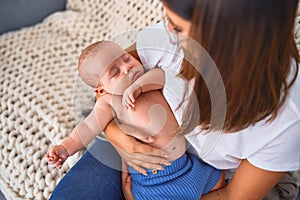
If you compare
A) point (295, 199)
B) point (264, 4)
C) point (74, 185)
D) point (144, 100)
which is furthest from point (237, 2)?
point (295, 199)

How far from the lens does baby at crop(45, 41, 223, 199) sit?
0.75 meters

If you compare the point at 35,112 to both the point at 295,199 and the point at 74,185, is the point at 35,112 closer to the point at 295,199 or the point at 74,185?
the point at 74,185

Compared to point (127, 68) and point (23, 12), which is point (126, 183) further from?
point (23, 12)

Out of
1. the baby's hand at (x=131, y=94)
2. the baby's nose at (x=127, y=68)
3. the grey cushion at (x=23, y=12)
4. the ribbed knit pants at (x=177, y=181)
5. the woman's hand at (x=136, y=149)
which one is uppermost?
the baby's nose at (x=127, y=68)

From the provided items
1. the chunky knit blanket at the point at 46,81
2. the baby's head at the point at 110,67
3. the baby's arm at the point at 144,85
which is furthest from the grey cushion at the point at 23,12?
the baby's arm at the point at 144,85

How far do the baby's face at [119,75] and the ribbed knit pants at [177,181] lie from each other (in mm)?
167

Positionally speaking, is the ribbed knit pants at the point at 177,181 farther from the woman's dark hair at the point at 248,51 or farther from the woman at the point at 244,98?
the woman's dark hair at the point at 248,51

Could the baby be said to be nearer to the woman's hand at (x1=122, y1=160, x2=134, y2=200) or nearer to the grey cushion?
the woman's hand at (x1=122, y1=160, x2=134, y2=200)

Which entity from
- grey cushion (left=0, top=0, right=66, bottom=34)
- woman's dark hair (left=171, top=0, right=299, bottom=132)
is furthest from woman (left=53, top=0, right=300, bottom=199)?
grey cushion (left=0, top=0, right=66, bottom=34)

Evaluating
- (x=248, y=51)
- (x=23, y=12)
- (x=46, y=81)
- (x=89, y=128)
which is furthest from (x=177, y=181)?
(x=23, y=12)

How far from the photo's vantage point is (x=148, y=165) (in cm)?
76

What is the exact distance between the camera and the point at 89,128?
829 millimetres

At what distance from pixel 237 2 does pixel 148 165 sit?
393mm

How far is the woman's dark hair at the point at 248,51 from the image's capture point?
47 centimetres
